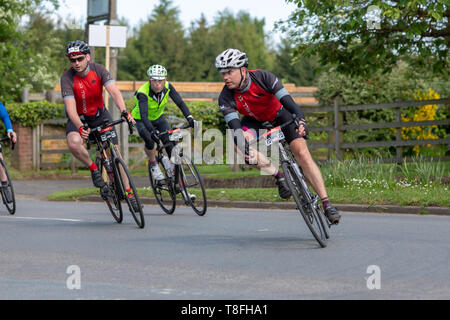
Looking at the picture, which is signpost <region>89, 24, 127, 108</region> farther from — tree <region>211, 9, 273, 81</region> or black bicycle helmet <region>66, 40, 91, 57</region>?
tree <region>211, 9, 273, 81</region>

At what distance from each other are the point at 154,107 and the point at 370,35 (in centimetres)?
634

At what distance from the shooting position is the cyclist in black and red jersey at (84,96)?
9.92 metres

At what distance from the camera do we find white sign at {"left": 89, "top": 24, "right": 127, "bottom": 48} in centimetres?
1612

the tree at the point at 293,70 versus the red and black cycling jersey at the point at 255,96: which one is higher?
the tree at the point at 293,70

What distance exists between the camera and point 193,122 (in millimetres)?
11258

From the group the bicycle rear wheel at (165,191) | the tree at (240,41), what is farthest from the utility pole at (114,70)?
the tree at (240,41)

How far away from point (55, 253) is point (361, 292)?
11.5 feet

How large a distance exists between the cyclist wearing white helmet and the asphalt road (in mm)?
1152

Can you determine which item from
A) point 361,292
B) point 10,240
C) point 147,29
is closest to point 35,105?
point 10,240

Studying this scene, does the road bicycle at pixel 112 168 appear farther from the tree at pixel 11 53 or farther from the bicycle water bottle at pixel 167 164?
the tree at pixel 11 53

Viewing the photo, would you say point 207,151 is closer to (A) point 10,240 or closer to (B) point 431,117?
(B) point 431,117

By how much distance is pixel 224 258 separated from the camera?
7.65 m

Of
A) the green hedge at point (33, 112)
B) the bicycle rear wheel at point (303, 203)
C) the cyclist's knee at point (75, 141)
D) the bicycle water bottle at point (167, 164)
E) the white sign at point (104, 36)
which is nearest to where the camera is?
the bicycle rear wheel at point (303, 203)

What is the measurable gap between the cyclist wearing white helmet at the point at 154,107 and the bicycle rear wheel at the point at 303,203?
11.4 ft
